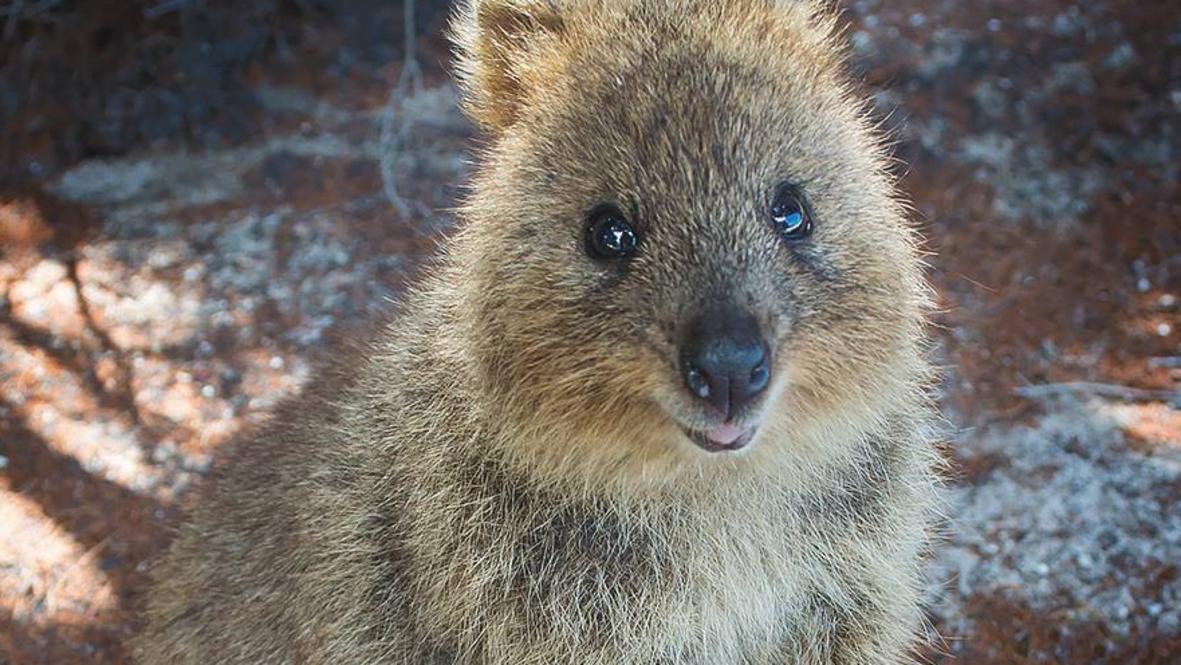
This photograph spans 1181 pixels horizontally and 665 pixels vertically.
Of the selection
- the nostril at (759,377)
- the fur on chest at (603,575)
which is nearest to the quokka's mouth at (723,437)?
the nostril at (759,377)

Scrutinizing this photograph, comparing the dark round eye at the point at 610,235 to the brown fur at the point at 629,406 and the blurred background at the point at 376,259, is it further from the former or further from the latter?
the blurred background at the point at 376,259

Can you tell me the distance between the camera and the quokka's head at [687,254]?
2.69m

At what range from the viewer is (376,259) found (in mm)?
6664

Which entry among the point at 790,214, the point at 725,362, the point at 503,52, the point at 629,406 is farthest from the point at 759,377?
the point at 503,52

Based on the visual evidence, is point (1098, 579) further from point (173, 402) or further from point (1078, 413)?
point (173, 402)

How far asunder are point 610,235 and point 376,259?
4.00m

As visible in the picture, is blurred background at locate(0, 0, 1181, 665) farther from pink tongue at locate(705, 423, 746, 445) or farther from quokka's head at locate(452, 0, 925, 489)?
pink tongue at locate(705, 423, 746, 445)

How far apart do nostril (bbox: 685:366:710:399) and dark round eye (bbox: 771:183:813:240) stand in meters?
0.46

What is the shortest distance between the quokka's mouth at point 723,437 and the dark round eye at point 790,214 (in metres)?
0.48

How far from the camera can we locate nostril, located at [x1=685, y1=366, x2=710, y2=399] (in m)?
2.56

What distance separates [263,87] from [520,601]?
5.47 m

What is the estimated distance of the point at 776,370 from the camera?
268cm

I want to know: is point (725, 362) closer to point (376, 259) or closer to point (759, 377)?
point (759, 377)

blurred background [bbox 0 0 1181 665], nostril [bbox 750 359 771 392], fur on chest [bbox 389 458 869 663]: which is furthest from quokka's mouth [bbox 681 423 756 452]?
blurred background [bbox 0 0 1181 665]
